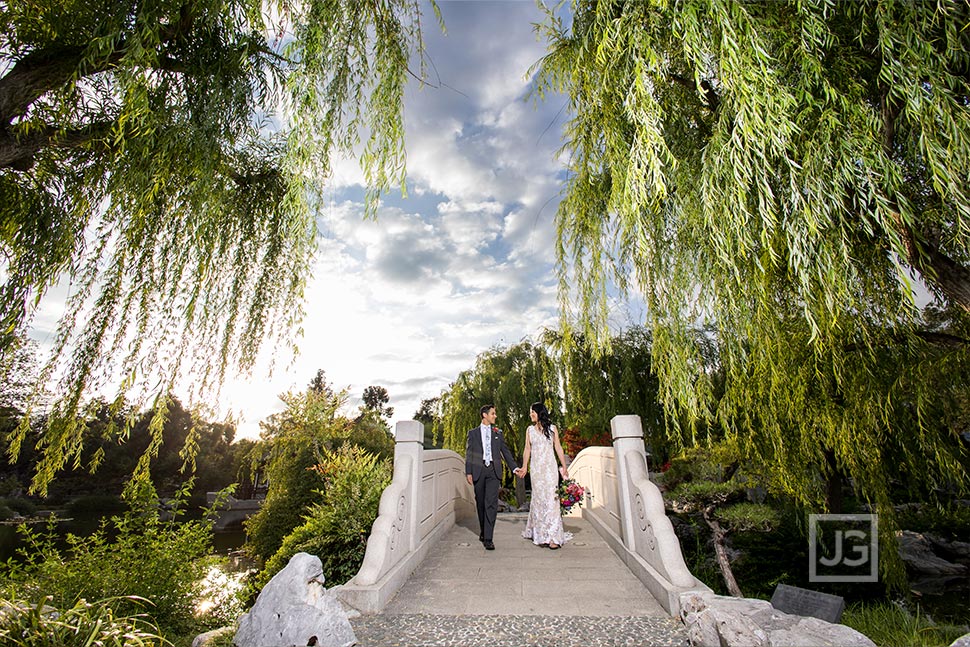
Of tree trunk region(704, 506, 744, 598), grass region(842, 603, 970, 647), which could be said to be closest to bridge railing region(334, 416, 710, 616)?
grass region(842, 603, 970, 647)

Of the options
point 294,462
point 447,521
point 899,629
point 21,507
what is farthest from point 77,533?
point 899,629

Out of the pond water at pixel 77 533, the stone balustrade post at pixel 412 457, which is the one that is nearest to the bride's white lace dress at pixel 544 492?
the stone balustrade post at pixel 412 457

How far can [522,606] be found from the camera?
3.85 metres

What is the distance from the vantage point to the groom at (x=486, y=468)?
5.84m

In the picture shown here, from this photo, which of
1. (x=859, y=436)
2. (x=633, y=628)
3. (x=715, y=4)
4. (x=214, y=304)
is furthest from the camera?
(x=859, y=436)

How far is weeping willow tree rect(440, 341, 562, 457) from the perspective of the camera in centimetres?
1479

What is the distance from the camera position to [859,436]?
4871mm

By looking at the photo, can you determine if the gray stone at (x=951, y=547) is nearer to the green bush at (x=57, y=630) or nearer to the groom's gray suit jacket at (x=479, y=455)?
the groom's gray suit jacket at (x=479, y=455)

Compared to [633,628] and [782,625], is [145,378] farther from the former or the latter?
[782,625]

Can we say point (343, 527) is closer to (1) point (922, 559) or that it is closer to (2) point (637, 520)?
(2) point (637, 520)

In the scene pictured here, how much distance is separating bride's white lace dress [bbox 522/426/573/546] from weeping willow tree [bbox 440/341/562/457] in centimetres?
806

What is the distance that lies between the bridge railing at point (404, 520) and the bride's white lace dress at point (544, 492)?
1.39 meters

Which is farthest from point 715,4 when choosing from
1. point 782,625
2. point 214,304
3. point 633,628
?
point 214,304

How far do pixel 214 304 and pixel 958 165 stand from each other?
5745 millimetres
